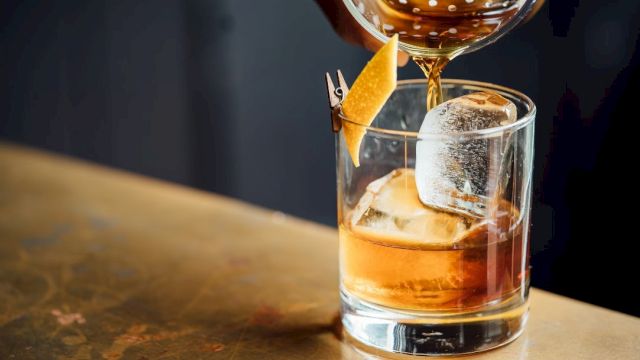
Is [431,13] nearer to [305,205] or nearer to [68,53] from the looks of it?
[305,205]

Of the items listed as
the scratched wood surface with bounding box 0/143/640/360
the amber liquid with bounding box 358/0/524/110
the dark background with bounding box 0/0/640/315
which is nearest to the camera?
the amber liquid with bounding box 358/0/524/110

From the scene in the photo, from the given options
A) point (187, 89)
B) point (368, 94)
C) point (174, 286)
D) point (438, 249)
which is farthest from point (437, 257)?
point (187, 89)

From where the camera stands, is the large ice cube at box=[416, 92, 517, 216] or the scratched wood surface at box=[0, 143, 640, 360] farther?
the scratched wood surface at box=[0, 143, 640, 360]

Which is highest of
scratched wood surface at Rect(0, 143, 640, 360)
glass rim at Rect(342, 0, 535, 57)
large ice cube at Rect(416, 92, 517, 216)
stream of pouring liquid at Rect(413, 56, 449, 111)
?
glass rim at Rect(342, 0, 535, 57)

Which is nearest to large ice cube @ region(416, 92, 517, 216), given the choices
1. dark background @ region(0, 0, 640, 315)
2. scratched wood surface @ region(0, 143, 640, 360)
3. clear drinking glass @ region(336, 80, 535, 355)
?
clear drinking glass @ region(336, 80, 535, 355)

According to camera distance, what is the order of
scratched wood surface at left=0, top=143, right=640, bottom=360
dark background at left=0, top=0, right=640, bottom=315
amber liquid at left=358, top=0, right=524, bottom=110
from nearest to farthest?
amber liquid at left=358, top=0, right=524, bottom=110 < scratched wood surface at left=0, top=143, right=640, bottom=360 < dark background at left=0, top=0, right=640, bottom=315

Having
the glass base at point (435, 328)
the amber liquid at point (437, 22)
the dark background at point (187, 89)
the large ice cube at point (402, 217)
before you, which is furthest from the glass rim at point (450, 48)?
the dark background at point (187, 89)

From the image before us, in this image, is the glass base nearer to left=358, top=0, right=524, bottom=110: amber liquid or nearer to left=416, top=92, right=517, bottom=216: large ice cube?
left=416, top=92, right=517, bottom=216: large ice cube

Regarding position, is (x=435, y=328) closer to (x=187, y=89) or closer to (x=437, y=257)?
(x=437, y=257)
